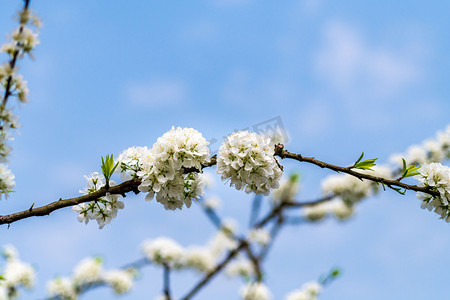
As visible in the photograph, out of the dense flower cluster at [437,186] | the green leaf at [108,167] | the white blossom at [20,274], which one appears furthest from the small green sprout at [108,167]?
the white blossom at [20,274]

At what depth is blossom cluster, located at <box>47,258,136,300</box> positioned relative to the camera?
1206 centimetres

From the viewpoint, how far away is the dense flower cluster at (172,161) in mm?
3418

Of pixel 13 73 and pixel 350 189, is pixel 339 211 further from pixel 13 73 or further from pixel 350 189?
pixel 13 73

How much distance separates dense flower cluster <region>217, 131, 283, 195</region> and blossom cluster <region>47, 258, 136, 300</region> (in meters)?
10.4

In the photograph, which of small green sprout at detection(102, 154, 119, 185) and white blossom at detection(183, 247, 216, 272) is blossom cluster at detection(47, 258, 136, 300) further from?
small green sprout at detection(102, 154, 119, 185)

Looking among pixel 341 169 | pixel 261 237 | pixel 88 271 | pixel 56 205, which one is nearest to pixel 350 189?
pixel 261 237

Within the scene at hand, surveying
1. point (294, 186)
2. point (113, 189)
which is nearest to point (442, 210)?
point (113, 189)

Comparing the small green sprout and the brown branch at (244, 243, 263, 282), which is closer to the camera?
the small green sprout

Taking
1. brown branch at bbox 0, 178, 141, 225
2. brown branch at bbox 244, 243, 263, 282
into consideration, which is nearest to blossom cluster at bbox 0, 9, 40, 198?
brown branch at bbox 0, 178, 141, 225

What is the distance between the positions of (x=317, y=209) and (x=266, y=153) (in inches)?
606

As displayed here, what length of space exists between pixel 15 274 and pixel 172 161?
34.4 feet

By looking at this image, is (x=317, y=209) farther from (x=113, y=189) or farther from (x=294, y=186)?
(x=113, y=189)

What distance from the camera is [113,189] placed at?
11.5ft

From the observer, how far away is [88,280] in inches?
495
